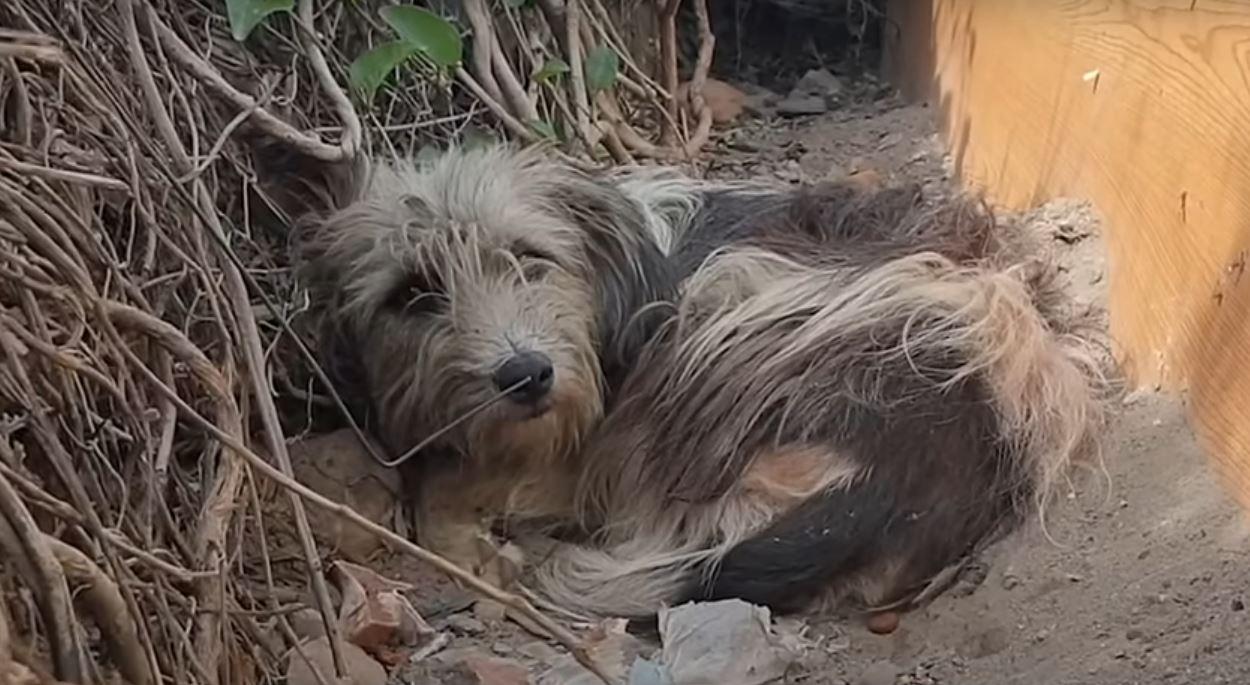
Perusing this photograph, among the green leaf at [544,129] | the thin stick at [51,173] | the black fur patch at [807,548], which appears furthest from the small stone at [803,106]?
the thin stick at [51,173]

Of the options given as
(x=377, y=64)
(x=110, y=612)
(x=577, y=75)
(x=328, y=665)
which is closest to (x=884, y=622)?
(x=328, y=665)

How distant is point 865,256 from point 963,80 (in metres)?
1.32

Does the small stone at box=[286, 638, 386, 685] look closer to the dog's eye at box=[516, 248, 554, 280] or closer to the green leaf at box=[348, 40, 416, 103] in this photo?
the dog's eye at box=[516, 248, 554, 280]

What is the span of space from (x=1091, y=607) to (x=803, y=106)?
9.35ft

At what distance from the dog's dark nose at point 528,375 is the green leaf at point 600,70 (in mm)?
1433

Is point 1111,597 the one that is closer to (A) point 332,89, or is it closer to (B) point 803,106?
(A) point 332,89

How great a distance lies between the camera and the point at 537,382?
2818mm

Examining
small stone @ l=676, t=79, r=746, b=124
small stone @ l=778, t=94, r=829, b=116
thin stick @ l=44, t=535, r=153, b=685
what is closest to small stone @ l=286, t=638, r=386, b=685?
thin stick @ l=44, t=535, r=153, b=685

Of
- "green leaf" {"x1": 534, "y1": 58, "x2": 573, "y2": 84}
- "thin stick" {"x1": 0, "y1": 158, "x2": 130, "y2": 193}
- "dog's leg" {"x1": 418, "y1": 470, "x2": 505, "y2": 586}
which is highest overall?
"thin stick" {"x1": 0, "y1": 158, "x2": 130, "y2": 193}

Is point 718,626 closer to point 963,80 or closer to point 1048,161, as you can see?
point 1048,161

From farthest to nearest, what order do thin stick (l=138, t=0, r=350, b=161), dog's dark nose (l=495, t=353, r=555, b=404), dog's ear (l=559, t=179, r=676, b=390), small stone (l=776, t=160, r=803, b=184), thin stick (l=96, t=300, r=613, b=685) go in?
small stone (l=776, t=160, r=803, b=184) < dog's ear (l=559, t=179, r=676, b=390) < thin stick (l=138, t=0, r=350, b=161) < dog's dark nose (l=495, t=353, r=555, b=404) < thin stick (l=96, t=300, r=613, b=685)

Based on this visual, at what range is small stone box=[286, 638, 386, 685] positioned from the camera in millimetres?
2180

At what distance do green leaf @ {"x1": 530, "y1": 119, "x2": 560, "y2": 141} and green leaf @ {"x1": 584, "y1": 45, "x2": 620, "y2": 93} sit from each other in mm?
276

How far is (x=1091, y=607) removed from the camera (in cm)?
239
